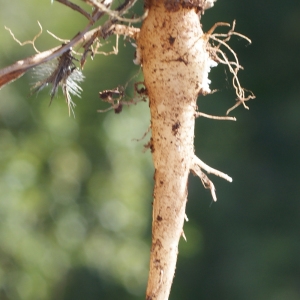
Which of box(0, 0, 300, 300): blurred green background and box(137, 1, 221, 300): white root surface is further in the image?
box(0, 0, 300, 300): blurred green background

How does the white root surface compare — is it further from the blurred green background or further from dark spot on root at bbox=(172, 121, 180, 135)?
the blurred green background

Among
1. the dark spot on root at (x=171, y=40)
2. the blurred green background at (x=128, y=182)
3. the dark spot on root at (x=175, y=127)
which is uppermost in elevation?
the blurred green background at (x=128, y=182)

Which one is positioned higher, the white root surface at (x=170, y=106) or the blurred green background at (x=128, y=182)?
the blurred green background at (x=128, y=182)

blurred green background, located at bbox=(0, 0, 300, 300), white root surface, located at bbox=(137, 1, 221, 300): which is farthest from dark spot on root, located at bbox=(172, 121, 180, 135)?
blurred green background, located at bbox=(0, 0, 300, 300)

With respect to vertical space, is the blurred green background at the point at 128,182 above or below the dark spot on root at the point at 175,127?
above

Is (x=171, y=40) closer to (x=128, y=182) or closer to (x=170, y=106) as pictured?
(x=170, y=106)

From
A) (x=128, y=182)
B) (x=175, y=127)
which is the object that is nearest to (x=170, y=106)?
(x=175, y=127)

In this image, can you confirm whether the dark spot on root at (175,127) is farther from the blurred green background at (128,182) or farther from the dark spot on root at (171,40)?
the blurred green background at (128,182)

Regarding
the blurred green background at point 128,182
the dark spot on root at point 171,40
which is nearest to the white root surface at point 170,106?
the dark spot on root at point 171,40

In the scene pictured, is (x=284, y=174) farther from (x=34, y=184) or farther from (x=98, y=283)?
(x=34, y=184)

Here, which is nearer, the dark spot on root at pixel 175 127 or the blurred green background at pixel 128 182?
the dark spot on root at pixel 175 127
